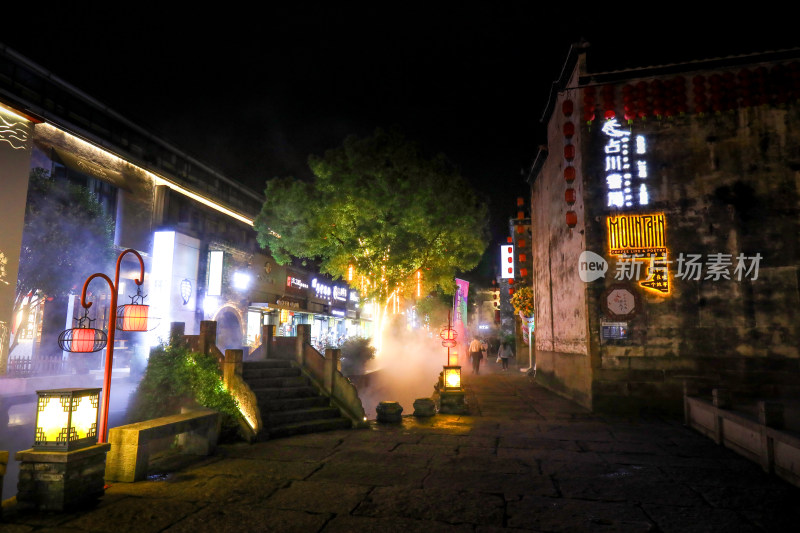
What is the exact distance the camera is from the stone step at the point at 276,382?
11024mm

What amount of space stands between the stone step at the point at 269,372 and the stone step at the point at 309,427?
1.85m

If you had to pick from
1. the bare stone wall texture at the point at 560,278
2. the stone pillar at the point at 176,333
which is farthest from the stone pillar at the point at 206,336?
the bare stone wall texture at the point at 560,278

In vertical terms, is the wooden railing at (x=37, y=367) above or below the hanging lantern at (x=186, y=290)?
below

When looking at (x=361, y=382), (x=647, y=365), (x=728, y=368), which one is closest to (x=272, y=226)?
(x=361, y=382)

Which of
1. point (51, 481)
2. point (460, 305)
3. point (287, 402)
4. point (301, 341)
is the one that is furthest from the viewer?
point (460, 305)

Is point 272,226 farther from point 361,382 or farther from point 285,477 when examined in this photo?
point 285,477

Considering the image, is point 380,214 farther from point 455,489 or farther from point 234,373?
point 455,489

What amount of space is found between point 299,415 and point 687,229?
1149 cm

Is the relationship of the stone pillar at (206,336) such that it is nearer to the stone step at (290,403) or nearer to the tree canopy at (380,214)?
the stone step at (290,403)

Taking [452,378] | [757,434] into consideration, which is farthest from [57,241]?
[757,434]

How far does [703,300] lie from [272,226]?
17632 millimetres

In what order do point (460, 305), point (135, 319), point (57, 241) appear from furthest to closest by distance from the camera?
point (460, 305)
point (57, 241)
point (135, 319)

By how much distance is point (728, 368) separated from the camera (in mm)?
12180

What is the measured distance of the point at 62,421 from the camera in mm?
5520
